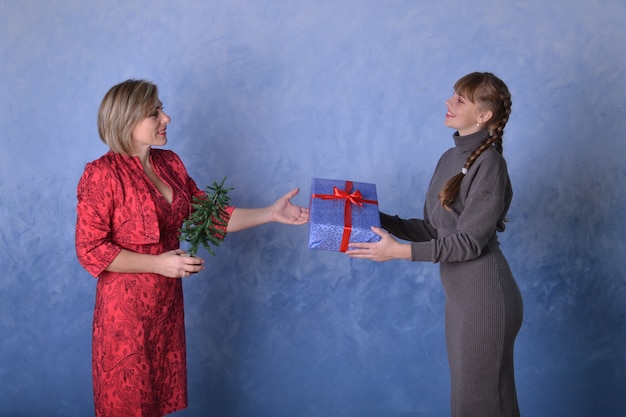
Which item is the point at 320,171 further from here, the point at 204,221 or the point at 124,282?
the point at 124,282

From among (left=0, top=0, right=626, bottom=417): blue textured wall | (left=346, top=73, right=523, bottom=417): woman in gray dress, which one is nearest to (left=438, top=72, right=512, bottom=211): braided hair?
(left=346, top=73, right=523, bottom=417): woman in gray dress

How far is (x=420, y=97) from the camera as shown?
120 inches

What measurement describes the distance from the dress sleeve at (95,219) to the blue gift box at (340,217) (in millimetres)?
657

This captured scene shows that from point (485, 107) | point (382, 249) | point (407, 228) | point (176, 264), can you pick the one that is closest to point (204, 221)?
point (176, 264)

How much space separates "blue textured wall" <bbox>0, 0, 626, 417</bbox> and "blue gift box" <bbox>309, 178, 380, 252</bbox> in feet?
2.28

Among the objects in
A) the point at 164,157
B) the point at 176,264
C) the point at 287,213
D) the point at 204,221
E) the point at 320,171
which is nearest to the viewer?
the point at 176,264

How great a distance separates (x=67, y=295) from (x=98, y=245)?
0.98 metres

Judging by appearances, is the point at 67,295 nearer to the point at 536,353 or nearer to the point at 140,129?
the point at 140,129

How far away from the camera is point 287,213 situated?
273cm

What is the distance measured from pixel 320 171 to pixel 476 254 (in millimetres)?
1053

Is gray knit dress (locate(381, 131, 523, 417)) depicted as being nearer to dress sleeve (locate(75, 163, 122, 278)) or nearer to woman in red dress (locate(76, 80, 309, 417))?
woman in red dress (locate(76, 80, 309, 417))

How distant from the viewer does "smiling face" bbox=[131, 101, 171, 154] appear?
7.65 feet

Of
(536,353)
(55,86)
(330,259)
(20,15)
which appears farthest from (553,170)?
(20,15)

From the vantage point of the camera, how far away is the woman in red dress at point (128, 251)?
2.25 m
